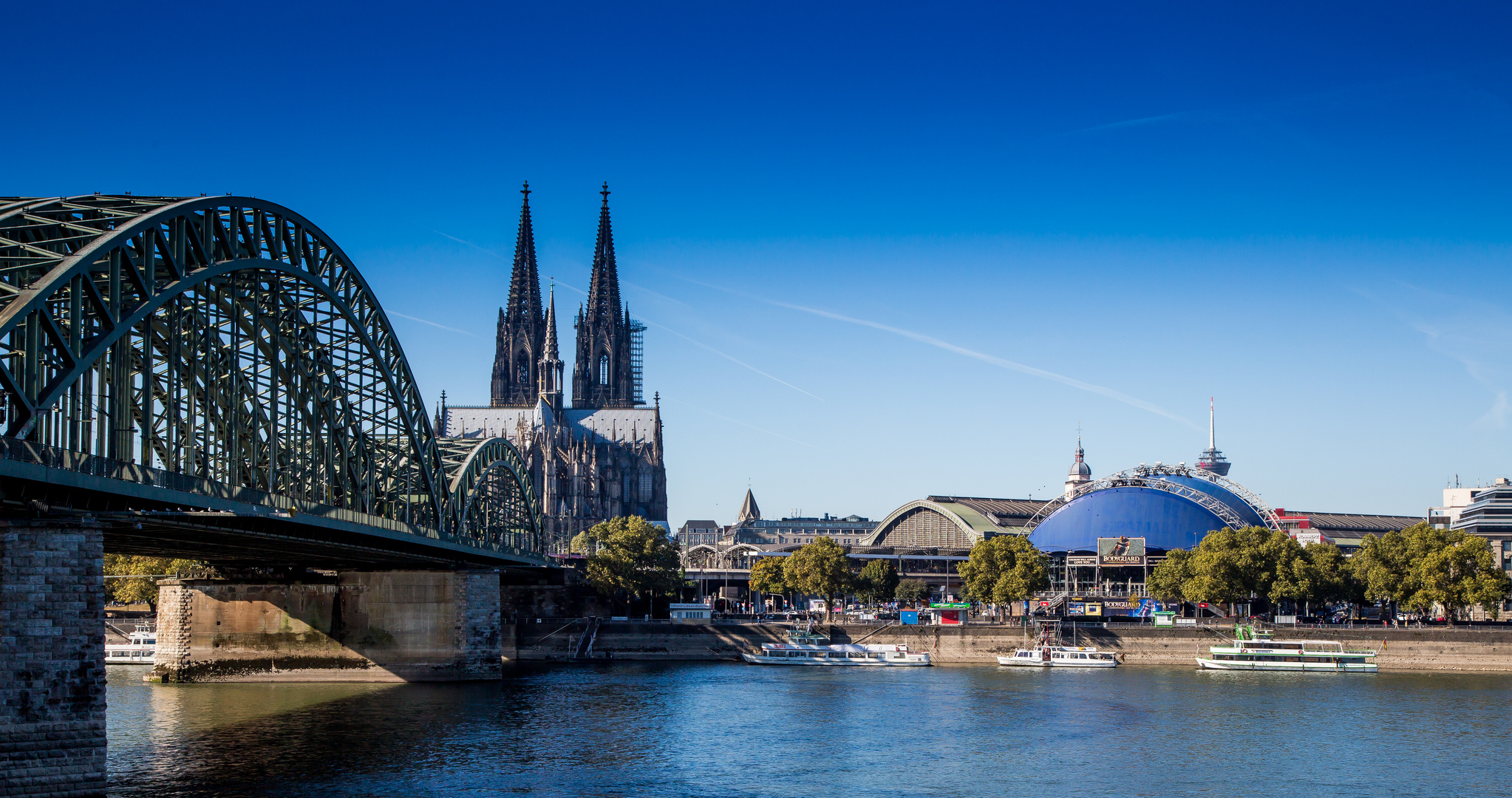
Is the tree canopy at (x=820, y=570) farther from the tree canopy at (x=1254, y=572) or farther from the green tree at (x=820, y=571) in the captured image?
the tree canopy at (x=1254, y=572)

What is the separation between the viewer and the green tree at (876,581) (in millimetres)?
143875

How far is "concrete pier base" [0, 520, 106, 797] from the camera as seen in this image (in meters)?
39.0

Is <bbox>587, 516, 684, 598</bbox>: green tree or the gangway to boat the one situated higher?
<bbox>587, 516, 684, 598</bbox>: green tree

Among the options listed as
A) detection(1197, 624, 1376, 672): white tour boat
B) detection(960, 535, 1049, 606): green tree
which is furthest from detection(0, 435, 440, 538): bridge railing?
detection(960, 535, 1049, 606): green tree

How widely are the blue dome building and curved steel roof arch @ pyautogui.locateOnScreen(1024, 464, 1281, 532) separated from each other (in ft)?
0.26

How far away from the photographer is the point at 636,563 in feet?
442

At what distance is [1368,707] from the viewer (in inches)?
2965

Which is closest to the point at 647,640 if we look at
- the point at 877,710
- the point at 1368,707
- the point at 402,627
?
the point at 402,627

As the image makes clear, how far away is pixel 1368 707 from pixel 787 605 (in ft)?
288

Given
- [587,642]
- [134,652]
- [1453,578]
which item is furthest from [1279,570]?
[134,652]

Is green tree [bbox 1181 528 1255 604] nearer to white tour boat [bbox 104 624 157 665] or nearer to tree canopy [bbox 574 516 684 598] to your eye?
tree canopy [bbox 574 516 684 598]

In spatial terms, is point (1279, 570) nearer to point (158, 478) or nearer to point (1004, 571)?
point (1004, 571)

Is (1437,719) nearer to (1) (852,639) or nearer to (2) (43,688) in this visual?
(1) (852,639)

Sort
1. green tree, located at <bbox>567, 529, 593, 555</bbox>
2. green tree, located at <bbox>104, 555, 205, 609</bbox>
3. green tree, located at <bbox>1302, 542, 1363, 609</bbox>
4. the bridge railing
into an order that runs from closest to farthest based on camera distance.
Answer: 1. the bridge railing
2. green tree, located at <bbox>104, 555, 205, 609</bbox>
3. green tree, located at <bbox>1302, 542, 1363, 609</bbox>
4. green tree, located at <bbox>567, 529, 593, 555</bbox>
